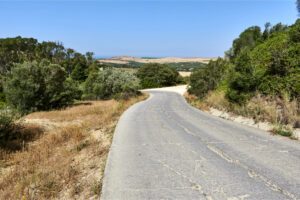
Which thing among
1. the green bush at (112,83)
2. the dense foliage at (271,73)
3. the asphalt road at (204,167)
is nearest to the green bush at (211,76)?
the dense foliage at (271,73)

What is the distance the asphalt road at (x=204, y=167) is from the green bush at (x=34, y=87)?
1394 cm

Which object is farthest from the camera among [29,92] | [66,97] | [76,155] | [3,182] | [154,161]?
[66,97]

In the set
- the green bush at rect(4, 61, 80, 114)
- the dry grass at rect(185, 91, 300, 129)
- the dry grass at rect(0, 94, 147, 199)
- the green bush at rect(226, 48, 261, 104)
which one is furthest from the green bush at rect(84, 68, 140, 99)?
the dry grass at rect(0, 94, 147, 199)

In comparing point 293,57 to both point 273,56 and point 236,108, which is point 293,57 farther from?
point 236,108

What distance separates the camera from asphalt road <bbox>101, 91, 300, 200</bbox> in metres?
3.06

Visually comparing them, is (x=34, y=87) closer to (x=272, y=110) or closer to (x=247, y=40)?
(x=272, y=110)

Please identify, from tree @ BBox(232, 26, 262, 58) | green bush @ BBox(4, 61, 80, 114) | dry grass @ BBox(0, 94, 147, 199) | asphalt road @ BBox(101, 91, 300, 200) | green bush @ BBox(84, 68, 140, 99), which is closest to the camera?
asphalt road @ BBox(101, 91, 300, 200)

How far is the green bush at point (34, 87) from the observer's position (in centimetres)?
1530

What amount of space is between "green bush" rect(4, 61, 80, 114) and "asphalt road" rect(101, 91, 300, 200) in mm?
13941

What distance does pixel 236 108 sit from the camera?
9.88 metres

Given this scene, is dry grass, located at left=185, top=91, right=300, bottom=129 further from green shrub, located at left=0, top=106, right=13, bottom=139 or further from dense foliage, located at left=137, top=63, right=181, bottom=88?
dense foliage, located at left=137, top=63, right=181, bottom=88

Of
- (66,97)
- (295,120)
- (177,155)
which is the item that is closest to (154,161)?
(177,155)

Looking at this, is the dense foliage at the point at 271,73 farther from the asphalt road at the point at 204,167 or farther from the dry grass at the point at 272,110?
the asphalt road at the point at 204,167

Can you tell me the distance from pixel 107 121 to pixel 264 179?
8.41 m
